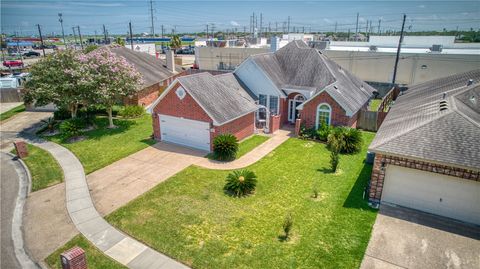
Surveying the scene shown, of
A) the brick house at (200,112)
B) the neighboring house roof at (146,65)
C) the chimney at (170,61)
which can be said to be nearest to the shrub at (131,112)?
the neighboring house roof at (146,65)

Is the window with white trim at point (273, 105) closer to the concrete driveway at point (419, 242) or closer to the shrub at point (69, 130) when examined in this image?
the concrete driveway at point (419, 242)

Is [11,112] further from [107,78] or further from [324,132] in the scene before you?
[324,132]

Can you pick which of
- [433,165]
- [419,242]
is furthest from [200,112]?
[419,242]

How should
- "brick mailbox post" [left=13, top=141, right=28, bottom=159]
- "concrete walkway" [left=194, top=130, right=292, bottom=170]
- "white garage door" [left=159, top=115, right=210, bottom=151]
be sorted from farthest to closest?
"white garage door" [left=159, top=115, right=210, bottom=151] → "brick mailbox post" [left=13, top=141, right=28, bottom=159] → "concrete walkway" [left=194, top=130, right=292, bottom=170]

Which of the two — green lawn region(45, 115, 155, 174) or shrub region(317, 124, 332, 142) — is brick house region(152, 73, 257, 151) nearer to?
green lawn region(45, 115, 155, 174)

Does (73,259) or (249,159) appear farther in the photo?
(249,159)

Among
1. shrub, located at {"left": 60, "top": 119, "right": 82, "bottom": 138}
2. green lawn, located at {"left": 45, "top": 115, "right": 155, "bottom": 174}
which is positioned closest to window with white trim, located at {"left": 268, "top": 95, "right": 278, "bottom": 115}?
green lawn, located at {"left": 45, "top": 115, "right": 155, "bottom": 174}

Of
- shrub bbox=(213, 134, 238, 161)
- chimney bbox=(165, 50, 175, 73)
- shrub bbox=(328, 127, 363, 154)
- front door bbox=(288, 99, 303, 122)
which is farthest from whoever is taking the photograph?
chimney bbox=(165, 50, 175, 73)
